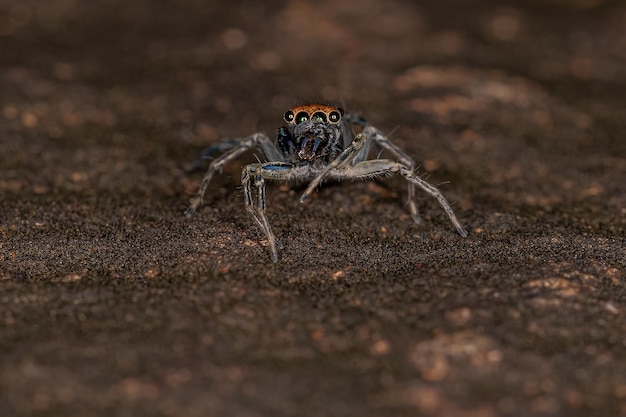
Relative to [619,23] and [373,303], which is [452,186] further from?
[619,23]

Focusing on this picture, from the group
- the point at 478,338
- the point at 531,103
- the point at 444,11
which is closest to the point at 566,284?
the point at 478,338

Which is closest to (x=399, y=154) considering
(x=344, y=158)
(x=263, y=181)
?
(x=344, y=158)

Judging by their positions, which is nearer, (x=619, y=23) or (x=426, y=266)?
(x=426, y=266)

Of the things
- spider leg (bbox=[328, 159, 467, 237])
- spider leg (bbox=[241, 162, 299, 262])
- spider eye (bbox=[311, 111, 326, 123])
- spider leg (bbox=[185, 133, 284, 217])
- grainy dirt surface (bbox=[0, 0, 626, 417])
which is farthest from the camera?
spider leg (bbox=[185, 133, 284, 217])

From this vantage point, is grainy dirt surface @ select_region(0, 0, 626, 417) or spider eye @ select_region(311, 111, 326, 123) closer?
grainy dirt surface @ select_region(0, 0, 626, 417)

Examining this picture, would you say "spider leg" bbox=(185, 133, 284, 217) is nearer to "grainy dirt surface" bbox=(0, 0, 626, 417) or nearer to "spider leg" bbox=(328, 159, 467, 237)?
"grainy dirt surface" bbox=(0, 0, 626, 417)

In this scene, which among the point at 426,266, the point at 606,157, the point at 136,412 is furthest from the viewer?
the point at 606,157

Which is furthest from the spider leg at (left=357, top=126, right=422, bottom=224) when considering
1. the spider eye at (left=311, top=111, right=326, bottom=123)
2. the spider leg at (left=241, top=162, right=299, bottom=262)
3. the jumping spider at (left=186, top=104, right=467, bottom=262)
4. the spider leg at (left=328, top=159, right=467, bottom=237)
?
the spider leg at (left=241, top=162, right=299, bottom=262)

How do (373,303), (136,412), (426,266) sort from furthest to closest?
(426,266) < (373,303) < (136,412)
